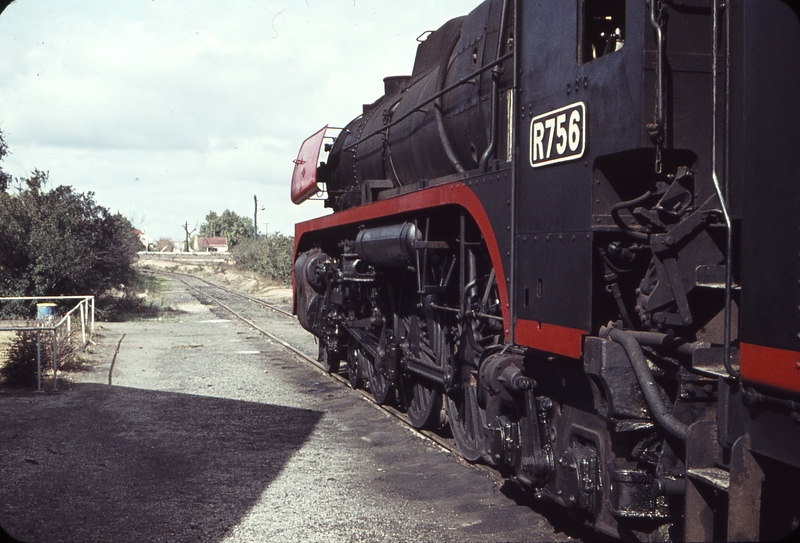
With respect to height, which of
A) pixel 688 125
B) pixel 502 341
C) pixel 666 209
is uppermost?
pixel 688 125

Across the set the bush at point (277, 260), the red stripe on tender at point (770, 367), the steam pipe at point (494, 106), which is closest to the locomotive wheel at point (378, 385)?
the steam pipe at point (494, 106)

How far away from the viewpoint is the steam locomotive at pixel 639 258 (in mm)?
2742

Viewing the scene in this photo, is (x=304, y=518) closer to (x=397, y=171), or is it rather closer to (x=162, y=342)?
(x=397, y=171)

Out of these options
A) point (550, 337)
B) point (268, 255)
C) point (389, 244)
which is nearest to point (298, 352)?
point (389, 244)

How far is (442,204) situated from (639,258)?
7.40ft

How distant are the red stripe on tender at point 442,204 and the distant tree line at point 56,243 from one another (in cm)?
1520

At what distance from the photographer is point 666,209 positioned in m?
3.55

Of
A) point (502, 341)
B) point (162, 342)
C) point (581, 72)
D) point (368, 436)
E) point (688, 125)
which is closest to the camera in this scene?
point (688, 125)

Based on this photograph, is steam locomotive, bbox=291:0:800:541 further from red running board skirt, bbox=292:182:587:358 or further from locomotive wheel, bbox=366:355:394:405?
locomotive wheel, bbox=366:355:394:405

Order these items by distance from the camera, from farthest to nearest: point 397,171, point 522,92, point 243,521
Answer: point 397,171
point 243,521
point 522,92

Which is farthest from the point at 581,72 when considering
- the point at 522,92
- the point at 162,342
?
the point at 162,342

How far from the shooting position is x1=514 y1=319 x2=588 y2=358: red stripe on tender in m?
3.91

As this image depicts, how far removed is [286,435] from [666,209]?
503 centimetres

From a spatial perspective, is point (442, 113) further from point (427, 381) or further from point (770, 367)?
point (770, 367)
